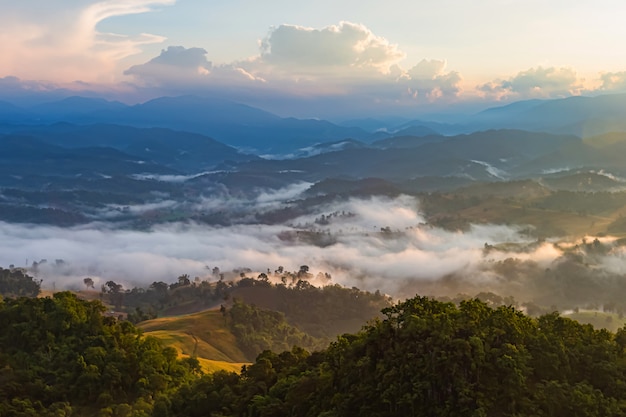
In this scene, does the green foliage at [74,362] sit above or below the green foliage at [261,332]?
above

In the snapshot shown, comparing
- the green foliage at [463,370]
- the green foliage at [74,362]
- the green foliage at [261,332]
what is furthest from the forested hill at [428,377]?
the green foliage at [261,332]

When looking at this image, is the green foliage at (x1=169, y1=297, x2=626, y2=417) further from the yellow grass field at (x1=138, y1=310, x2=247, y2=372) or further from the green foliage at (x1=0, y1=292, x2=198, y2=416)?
the yellow grass field at (x1=138, y1=310, x2=247, y2=372)

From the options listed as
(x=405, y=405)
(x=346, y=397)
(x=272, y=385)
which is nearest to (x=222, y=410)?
(x=272, y=385)

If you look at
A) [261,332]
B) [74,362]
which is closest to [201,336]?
[261,332]

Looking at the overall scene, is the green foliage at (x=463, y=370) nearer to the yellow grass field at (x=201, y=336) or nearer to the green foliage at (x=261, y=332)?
the yellow grass field at (x=201, y=336)

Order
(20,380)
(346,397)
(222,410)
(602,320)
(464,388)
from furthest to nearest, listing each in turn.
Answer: (602,320)
(20,380)
(222,410)
(346,397)
(464,388)

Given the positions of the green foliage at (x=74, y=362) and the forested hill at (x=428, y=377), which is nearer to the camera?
the forested hill at (x=428, y=377)

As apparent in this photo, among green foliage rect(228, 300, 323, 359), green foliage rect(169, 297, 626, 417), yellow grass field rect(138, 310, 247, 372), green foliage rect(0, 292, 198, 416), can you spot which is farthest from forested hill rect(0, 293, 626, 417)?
green foliage rect(228, 300, 323, 359)

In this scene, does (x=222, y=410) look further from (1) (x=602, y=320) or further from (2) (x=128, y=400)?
(1) (x=602, y=320)
